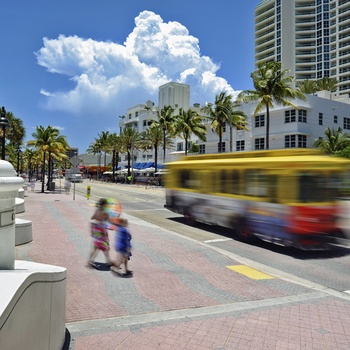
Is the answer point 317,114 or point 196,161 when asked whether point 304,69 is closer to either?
point 317,114

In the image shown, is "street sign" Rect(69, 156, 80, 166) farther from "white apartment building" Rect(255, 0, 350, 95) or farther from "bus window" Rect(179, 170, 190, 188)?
"white apartment building" Rect(255, 0, 350, 95)

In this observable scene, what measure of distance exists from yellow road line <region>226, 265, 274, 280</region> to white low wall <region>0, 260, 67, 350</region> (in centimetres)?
504

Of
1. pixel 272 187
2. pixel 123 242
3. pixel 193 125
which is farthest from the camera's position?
pixel 193 125

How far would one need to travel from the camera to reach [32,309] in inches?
137

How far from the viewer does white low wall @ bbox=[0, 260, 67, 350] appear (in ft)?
9.74

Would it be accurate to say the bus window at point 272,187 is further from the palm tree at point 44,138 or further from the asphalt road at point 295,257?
the palm tree at point 44,138

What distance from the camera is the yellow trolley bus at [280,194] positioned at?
1017 centimetres

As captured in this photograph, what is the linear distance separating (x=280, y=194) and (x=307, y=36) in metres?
108

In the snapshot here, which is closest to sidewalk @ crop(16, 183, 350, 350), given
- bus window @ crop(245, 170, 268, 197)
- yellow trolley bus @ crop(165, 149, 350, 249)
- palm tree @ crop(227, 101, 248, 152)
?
yellow trolley bus @ crop(165, 149, 350, 249)

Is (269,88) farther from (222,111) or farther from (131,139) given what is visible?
(131,139)

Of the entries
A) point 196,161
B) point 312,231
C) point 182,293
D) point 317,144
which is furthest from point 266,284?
point 317,144

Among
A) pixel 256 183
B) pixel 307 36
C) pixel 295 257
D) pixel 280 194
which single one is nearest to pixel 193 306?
pixel 295 257

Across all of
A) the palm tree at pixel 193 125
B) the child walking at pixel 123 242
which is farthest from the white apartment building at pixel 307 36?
the child walking at pixel 123 242

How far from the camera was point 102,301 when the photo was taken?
6438mm
